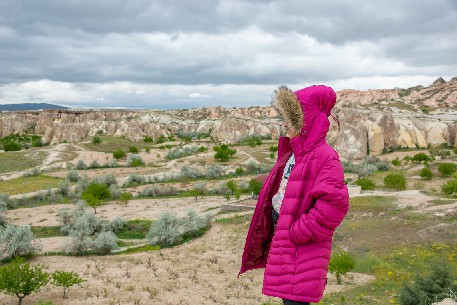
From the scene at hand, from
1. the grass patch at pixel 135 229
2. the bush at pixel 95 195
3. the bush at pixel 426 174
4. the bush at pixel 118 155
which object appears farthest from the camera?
the bush at pixel 118 155

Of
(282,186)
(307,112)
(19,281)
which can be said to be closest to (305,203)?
(282,186)

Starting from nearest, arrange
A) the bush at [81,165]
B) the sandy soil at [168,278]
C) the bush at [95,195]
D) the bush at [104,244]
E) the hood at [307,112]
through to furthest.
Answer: the hood at [307,112] < the sandy soil at [168,278] < the bush at [104,244] < the bush at [95,195] < the bush at [81,165]

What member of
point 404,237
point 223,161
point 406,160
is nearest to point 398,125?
point 406,160

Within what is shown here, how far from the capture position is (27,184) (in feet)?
98.9

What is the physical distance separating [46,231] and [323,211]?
16.7m

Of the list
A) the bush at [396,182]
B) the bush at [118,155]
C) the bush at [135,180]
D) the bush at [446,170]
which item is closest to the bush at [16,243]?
the bush at [396,182]

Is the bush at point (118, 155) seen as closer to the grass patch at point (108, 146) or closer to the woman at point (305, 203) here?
the grass patch at point (108, 146)

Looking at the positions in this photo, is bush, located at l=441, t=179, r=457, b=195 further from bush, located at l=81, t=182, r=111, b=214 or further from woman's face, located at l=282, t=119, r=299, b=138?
woman's face, located at l=282, t=119, r=299, b=138

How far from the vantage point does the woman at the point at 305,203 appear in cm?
292

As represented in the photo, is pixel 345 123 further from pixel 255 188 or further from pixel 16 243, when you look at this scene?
pixel 16 243

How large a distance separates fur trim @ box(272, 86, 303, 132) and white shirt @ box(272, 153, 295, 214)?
1.03 ft

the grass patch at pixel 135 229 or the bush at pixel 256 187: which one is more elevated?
Result: the bush at pixel 256 187

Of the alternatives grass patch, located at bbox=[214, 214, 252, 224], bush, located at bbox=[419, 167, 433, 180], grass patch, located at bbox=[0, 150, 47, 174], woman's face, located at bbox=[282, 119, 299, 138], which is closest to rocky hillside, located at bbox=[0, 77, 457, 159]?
grass patch, located at bbox=[214, 214, 252, 224]

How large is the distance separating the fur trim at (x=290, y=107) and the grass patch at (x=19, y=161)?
37.9m
